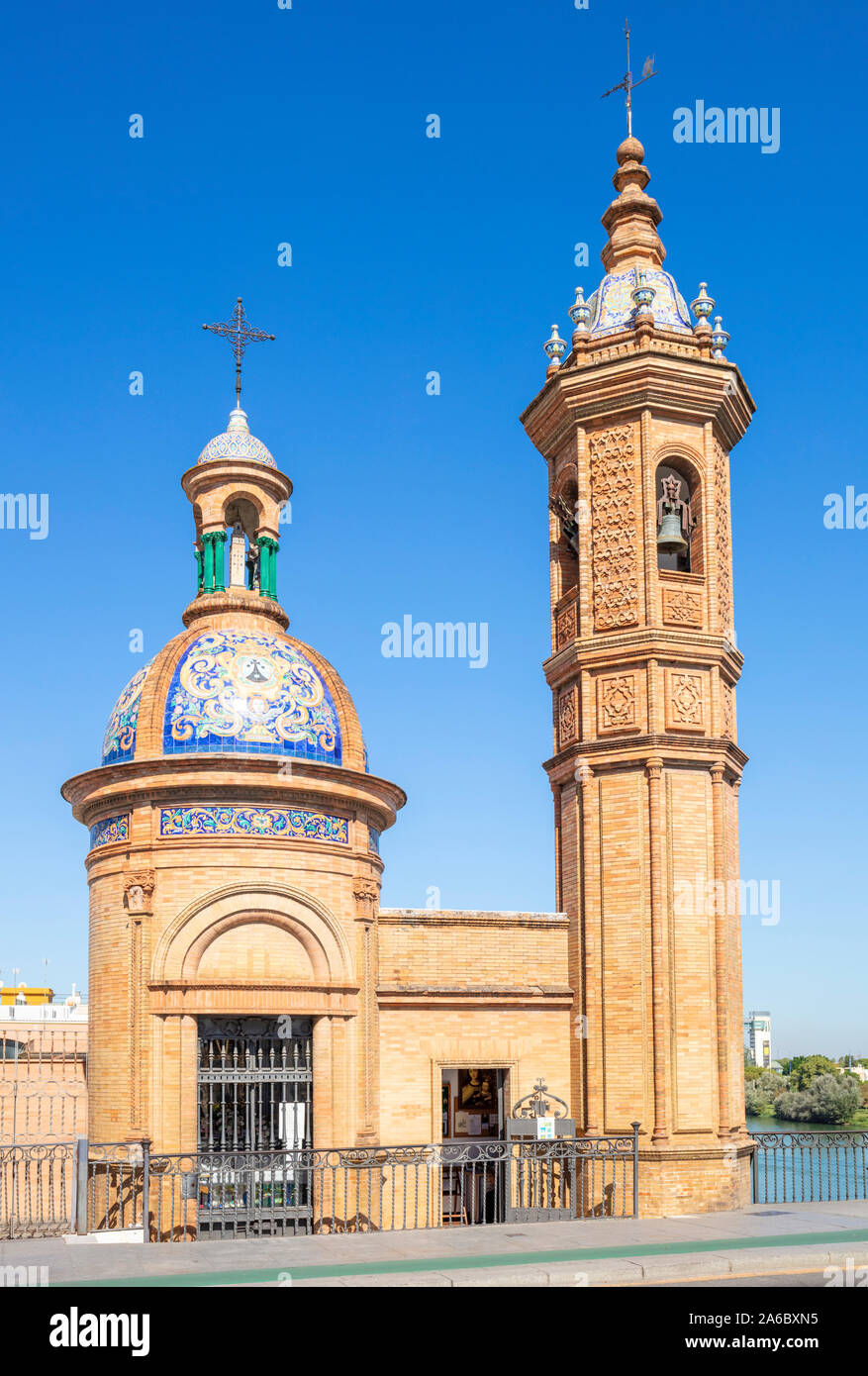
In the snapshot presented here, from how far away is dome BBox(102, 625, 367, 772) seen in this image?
19.2 meters

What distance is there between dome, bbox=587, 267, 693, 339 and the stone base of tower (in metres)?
12.8

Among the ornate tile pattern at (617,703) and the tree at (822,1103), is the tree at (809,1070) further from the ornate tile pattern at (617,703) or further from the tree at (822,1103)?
the ornate tile pattern at (617,703)

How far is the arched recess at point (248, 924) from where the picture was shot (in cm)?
1833

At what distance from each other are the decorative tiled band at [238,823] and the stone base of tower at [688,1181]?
6810 millimetres

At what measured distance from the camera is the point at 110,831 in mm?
19328

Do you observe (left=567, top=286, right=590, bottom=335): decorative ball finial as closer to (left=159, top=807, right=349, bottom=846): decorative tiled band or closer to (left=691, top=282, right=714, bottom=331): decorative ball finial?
(left=691, top=282, right=714, bottom=331): decorative ball finial

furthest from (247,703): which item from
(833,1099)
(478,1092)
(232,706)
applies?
(833,1099)

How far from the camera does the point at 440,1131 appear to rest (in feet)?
64.3

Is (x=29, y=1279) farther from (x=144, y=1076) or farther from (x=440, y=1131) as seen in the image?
(x=440, y=1131)

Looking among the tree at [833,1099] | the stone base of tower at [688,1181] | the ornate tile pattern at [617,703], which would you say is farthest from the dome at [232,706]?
the tree at [833,1099]

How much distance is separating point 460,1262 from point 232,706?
8858 mm

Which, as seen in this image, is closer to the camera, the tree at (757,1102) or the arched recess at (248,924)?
the arched recess at (248,924)

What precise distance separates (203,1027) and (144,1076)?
1.04m
